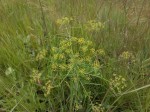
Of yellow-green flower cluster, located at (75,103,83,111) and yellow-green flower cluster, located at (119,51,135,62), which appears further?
yellow-green flower cluster, located at (119,51,135,62)

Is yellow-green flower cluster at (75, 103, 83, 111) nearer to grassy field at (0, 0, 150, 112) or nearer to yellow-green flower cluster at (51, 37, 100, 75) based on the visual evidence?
grassy field at (0, 0, 150, 112)

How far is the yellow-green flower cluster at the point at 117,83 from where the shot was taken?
5.83 ft

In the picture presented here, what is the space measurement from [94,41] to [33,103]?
60 cm

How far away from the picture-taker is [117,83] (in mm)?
1766

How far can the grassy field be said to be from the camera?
1850 millimetres

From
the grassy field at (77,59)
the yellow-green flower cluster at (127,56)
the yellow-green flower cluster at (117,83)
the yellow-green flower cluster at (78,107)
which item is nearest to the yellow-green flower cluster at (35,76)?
the grassy field at (77,59)

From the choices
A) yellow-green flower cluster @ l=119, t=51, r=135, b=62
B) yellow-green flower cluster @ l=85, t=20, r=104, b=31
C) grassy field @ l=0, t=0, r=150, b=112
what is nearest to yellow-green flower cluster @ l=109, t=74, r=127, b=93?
grassy field @ l=0, t=0, r=150, b=112

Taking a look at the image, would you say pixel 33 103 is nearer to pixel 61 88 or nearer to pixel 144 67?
pixel 61 88

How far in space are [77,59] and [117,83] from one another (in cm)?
26

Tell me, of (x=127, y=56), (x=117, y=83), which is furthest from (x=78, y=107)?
(x=127, y=56)

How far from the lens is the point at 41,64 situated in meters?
2.11

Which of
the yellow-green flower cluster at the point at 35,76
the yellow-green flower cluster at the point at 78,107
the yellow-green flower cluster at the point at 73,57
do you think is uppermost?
the yellow-green flower cluster at the point at 73,57

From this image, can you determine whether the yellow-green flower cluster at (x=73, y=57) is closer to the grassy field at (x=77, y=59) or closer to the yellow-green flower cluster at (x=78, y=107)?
the grassy field at (x=77, y=59)

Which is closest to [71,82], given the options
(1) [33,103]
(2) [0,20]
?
(1) [33,103]
